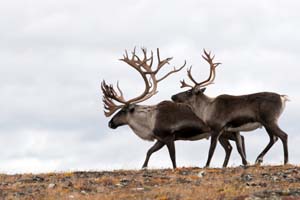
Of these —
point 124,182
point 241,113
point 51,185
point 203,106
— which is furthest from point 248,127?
point 51,185

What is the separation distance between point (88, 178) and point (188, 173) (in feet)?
6.11

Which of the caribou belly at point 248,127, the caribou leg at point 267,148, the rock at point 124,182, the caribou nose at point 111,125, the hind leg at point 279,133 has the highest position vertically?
the caribou nose at point 111,125

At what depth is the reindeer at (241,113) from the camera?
59.5 feet

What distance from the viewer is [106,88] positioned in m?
21.9

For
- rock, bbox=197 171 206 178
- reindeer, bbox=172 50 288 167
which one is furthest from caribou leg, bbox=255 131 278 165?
rock, bbox=197 171 206 178

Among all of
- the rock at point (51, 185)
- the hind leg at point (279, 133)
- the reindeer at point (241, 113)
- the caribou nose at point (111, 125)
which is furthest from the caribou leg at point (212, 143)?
the rock at point (51, 185)

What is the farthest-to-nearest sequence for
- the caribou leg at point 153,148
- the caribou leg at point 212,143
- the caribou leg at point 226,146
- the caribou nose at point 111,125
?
the caribou nose at point 111,125 < the caribou leg at point 153,148 < the caribou leg at point 226,146 < the caribou leg at point 212,143

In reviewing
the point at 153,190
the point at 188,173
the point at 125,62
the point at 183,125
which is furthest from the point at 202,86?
the point at 153,190

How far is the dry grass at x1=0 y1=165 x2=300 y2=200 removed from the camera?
1242 centimetres

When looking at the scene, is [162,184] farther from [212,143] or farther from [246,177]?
[212,143]

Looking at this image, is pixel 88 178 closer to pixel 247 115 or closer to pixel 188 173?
pixel 188 173

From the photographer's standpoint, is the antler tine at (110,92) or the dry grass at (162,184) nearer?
the dry grass at (162,184)

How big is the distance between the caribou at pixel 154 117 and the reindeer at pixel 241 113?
0.56 metres

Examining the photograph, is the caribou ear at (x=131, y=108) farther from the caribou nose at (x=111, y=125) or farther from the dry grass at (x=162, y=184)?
the dry grass at (x=162, y=184)
